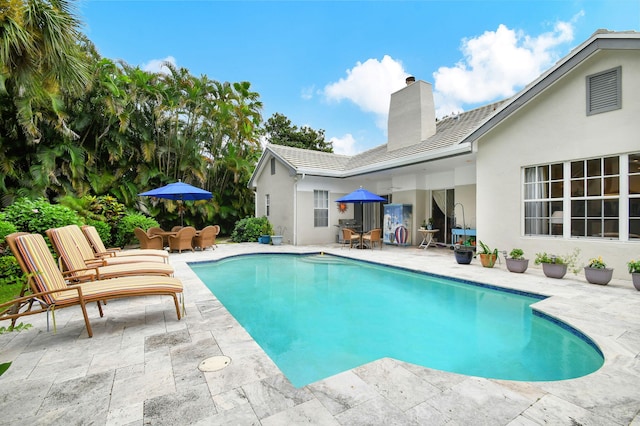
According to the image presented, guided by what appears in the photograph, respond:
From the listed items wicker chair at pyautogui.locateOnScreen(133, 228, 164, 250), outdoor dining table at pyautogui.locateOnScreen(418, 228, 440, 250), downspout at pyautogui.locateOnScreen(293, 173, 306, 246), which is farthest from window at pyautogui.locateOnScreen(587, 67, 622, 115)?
wicker chair at pyautogui.locateOnScreen(133, 228, 164, 250)

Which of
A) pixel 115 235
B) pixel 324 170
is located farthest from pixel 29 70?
pixel 324 170

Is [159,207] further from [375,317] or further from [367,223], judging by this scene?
[375,317]

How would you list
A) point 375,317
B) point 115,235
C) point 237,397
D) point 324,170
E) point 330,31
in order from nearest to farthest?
point 237,397 → point 375,317 → point 115,235 → point 324,170 → point 330,31

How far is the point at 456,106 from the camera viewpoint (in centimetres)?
3484

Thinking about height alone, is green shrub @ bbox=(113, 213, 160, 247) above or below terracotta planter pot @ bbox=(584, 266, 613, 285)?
above

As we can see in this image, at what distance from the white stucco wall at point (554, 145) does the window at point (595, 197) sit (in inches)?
10.1

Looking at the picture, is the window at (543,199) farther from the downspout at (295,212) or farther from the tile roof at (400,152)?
the downspout at (295,212)

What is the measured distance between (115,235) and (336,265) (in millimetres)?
9049

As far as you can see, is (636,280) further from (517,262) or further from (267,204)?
(267,204)

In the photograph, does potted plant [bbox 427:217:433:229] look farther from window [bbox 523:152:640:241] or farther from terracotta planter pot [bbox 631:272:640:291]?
terracotta planter pot [bbox 631:272:640:291]

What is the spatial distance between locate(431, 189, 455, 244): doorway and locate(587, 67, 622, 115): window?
6289 millimetres

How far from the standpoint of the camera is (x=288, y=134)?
110ft

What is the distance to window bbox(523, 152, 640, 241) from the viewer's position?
22.4 ft

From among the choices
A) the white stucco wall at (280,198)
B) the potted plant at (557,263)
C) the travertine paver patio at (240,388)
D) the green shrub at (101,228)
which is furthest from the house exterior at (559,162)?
the green shrub at (101,228)
